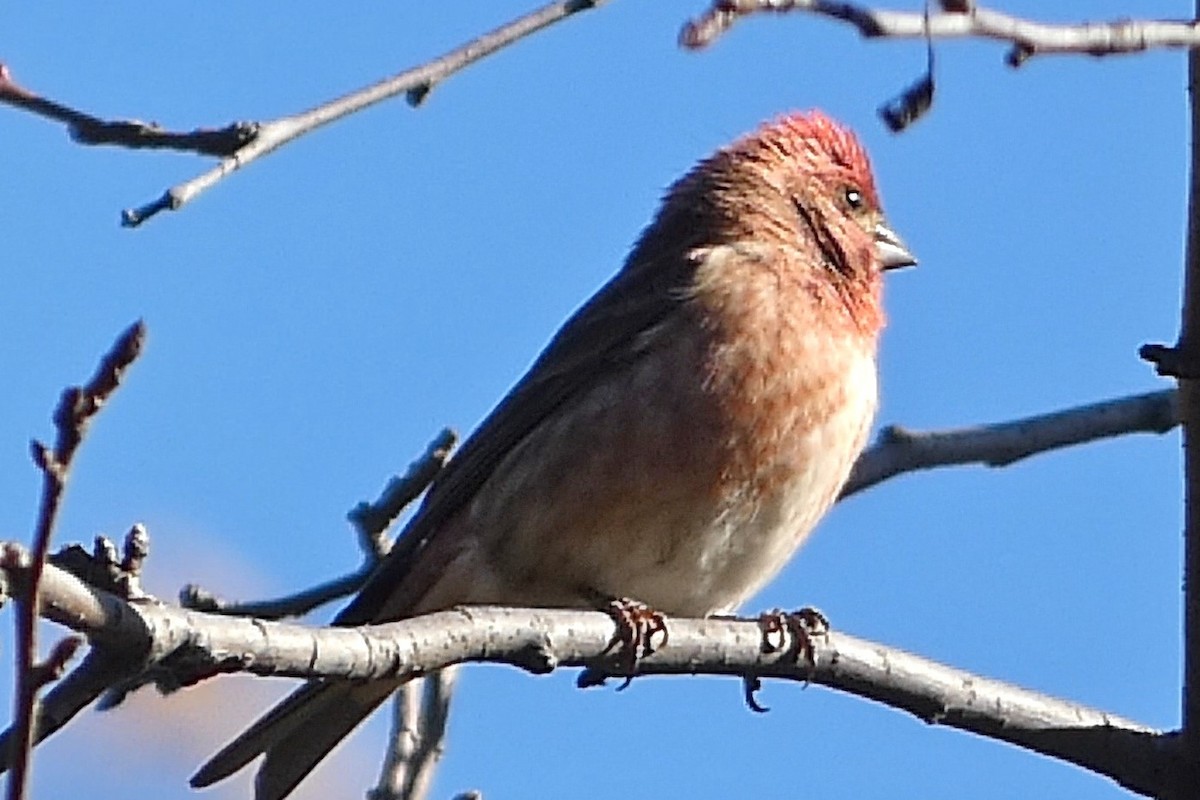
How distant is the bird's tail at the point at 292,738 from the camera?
5633mm

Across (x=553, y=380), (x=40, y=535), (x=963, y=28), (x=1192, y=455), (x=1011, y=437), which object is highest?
(x=553, y=380)

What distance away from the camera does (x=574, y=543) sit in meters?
6.43

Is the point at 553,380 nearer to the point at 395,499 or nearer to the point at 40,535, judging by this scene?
the point at 395,499

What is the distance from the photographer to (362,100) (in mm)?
3434

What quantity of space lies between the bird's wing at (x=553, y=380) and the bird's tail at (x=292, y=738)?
33 centimetres

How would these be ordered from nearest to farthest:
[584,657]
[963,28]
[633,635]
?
[963,28] → [584,657] → [633,635]

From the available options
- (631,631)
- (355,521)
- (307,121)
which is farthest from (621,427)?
(307,121)

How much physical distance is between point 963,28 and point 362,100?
1.16 m

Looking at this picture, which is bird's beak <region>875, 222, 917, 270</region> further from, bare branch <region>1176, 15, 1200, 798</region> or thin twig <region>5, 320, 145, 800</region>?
thin twig <region>5, 320, 145, 800</region>

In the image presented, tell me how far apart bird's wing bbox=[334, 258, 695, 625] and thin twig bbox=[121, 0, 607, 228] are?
306 cm

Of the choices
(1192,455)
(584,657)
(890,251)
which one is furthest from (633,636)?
(890,251)

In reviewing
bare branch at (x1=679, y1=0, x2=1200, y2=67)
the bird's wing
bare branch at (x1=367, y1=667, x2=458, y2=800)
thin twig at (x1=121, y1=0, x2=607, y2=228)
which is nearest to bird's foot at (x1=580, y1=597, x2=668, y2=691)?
bare branch at (x1=367, y1=667, x2=458, y2=800)

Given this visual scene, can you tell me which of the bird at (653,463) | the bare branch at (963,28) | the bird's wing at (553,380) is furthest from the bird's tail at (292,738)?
the bare branch at (963,28)

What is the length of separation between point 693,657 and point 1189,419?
149 cm
